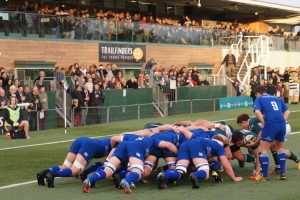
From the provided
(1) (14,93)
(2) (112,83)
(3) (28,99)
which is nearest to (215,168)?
(1) (14,93)

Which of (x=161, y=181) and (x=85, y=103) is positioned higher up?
(x=85, y=103)

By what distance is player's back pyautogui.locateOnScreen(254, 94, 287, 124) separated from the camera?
1105 centimetres

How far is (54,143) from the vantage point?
18234mm

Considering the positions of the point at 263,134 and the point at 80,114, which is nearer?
the point at 263,134

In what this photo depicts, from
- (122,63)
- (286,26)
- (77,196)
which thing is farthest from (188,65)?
(77,196)

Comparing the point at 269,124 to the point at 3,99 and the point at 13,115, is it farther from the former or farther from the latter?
the point at 3,99

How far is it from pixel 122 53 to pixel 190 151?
909 inches

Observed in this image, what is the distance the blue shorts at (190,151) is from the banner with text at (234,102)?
2219cm

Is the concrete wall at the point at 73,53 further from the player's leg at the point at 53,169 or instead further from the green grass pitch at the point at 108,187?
the player's leg at the point at 53,169

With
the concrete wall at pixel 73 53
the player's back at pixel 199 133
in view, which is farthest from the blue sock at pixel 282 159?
the concrete wall at pixel 73 53

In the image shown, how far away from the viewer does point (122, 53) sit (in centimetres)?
3322

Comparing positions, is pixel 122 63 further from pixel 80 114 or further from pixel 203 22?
pixel 203 22

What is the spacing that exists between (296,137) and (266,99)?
815cm

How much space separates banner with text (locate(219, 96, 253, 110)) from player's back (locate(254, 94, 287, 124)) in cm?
2135
